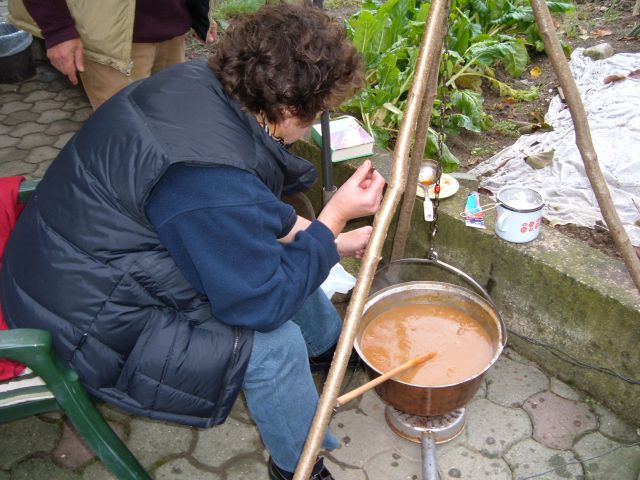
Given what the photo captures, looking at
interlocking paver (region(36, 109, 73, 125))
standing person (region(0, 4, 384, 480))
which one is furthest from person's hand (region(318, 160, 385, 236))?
interlocking paver (region(36, 109, 73, 125))

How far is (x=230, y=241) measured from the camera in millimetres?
1671

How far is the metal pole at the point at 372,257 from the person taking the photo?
1618mm

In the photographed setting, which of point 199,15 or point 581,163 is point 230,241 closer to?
point 199,15

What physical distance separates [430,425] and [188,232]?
1365mm

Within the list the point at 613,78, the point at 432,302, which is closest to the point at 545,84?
the point at 613,78

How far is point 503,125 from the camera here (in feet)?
13.0

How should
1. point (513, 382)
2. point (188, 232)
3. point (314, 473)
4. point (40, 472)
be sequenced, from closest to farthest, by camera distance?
1. point (188, 232)
2. point (314, 473)
3. point (40, 472)
4. point (513, 382)

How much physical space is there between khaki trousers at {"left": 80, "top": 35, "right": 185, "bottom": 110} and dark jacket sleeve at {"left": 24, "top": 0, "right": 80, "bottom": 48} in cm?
22

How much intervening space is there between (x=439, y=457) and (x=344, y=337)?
1124 millimetres

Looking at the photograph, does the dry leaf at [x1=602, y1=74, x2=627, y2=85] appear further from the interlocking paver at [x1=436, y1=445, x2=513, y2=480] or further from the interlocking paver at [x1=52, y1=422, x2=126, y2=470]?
the interlocking paver at [x1=52, y1=422, x2=126, y2=470]

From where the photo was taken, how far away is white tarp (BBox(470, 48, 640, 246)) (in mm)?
3109

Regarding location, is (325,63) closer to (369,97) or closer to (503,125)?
(369,97)

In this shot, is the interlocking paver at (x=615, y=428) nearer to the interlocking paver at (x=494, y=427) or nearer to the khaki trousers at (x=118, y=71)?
the interlocking paver at (x=494, y=427)

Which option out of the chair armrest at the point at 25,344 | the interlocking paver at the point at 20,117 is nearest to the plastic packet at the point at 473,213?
the chair armrest at the point at 25,344
